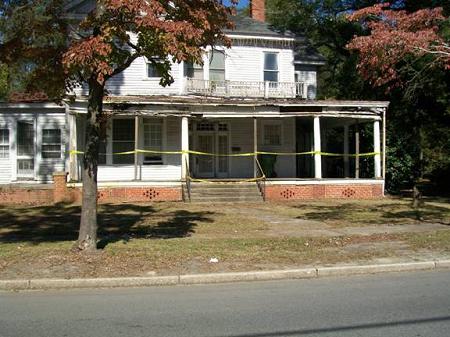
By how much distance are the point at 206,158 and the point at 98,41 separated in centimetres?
1676

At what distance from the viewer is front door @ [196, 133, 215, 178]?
2558 centimetres

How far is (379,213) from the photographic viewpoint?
17312 millimetres

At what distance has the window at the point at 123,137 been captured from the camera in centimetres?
2370

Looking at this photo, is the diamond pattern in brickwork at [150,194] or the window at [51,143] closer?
the diamond pattern in brickwork at [150,194]

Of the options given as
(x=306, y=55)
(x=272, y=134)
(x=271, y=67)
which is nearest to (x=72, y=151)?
(x=272, y=134)

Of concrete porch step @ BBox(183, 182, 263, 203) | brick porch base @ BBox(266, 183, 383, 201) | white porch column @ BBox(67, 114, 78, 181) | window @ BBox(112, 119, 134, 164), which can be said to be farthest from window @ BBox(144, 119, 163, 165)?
brick porch base @ BBox(266, 183, 383, 201)

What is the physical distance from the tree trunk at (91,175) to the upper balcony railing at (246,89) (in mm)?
14357

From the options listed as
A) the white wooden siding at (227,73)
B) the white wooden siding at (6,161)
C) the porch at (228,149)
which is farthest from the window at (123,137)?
the white wooden siding at (6,161)

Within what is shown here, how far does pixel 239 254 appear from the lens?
10547 millimetres

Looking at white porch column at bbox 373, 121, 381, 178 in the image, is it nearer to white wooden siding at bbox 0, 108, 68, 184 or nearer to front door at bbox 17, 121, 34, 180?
white wooden siding at bbox 0, 108, 68, 184

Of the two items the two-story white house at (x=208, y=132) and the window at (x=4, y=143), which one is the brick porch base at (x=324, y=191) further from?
the window at (x=4, y=143)

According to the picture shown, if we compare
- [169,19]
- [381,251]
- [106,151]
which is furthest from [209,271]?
[106,151]

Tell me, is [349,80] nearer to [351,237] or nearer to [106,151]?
[106,151]

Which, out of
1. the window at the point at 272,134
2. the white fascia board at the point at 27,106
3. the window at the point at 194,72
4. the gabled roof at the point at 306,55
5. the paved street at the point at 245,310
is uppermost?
the gabled roof at the point at 306,55
